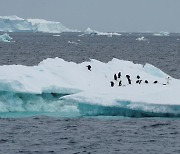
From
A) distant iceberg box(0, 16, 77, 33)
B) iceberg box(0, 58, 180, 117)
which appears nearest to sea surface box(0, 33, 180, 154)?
iceberg box(0, 58, 180, 117)

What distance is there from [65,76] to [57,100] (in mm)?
2078

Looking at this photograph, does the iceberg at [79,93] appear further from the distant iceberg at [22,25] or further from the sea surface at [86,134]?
the distant iceberg at [22,25]

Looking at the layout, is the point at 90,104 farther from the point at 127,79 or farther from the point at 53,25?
the point at 53,25

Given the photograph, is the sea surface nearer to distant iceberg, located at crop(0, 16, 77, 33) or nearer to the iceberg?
the iceberg

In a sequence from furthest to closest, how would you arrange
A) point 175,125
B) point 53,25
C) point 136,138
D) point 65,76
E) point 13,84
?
point 53,25 → point 65,76 → point 13,84 → point 175,125 → point 136,138

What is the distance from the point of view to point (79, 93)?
73.0 ft

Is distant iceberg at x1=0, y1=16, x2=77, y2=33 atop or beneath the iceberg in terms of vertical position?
atop

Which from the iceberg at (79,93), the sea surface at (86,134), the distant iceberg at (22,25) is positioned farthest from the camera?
the distant iceberg at (22,25)

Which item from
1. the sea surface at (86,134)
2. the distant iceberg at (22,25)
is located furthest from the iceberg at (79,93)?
the distant iceberg at (22,25)

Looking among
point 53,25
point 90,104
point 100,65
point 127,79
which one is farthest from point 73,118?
point 53,25

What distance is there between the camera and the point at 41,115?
22.3 metres

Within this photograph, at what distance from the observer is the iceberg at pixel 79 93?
2112cm

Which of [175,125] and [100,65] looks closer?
[175,125]

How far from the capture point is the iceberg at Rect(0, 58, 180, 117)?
2112 cm
